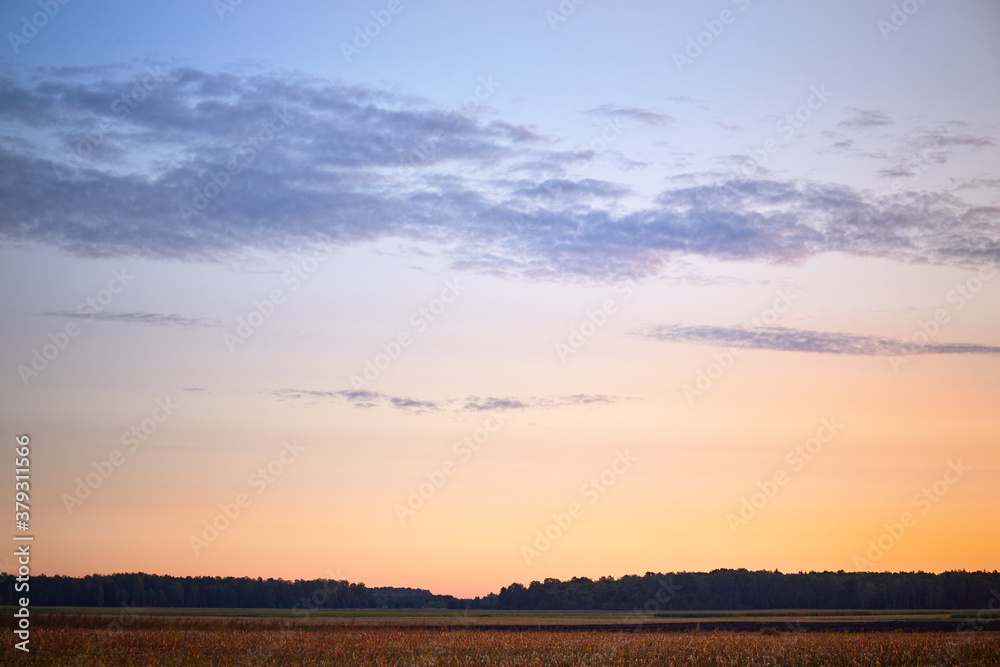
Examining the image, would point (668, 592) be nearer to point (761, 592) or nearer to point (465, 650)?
point (761, 592)

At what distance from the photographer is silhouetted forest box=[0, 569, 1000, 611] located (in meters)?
98.9

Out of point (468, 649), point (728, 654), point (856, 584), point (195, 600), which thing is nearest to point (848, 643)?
point (728, 654)

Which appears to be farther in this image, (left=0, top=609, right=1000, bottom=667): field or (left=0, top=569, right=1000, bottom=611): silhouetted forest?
(left=0, top=569, right=1000, bottom=611): silhouetted forest

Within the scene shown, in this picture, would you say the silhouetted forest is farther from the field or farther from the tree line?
the field

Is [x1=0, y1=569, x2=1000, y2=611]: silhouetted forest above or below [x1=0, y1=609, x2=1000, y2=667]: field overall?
below

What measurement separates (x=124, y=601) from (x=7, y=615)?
61.0 meters

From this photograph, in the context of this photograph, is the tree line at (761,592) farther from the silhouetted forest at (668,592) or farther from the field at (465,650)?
the field at (465,650)

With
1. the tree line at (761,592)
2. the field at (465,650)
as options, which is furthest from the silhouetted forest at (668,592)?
the field at (465,650)

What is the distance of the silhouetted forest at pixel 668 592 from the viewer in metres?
98.9

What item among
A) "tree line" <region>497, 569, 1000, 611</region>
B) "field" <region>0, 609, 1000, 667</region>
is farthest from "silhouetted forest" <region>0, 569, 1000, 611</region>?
"field" <region>0, 609, 1000, 667</region>

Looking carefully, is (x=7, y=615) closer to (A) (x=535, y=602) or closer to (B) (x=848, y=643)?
(B) (x=848, y=643)

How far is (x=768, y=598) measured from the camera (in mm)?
103750

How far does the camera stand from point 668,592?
10400 cm

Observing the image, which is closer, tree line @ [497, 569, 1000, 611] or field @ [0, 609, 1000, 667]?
field @ [0, 609, 1000, 667]
